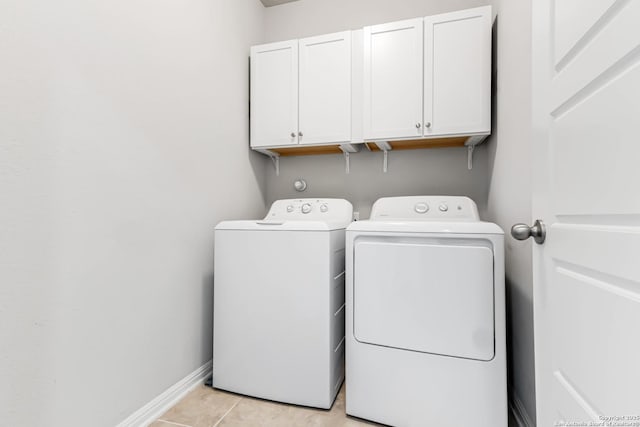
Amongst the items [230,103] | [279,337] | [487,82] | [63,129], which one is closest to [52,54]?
[63,129]

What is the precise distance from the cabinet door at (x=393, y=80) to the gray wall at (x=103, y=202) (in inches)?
38.4

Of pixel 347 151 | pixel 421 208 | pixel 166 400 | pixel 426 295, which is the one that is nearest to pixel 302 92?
pixel 347 151

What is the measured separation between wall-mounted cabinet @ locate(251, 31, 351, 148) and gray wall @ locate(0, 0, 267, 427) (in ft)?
1.26

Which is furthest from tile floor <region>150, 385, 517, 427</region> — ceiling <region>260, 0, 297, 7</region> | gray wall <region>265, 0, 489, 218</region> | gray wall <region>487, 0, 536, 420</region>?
ceiling <region>260, 0, 297, 7</region>

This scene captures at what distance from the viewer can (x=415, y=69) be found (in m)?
1.86

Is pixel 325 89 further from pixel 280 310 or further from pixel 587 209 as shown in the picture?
pixel 587 209

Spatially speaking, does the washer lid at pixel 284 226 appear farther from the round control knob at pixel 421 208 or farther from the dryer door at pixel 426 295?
the round control knob at pixel 421 208

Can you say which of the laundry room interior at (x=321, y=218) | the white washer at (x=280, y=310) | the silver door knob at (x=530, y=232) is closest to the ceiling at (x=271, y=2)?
the laundry room interior at (x=321, y=218)

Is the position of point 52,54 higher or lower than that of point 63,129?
higher

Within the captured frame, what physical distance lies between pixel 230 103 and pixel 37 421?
1.79 metres

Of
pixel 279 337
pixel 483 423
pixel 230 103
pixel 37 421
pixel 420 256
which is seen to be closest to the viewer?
pixel 37 421

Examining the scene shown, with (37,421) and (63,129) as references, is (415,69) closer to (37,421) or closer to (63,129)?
(63,129)

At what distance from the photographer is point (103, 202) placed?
119cm

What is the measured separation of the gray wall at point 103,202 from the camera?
3.10 ft
